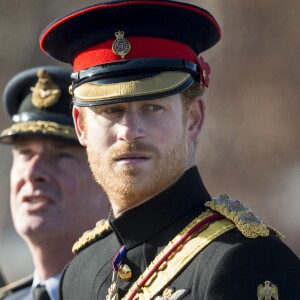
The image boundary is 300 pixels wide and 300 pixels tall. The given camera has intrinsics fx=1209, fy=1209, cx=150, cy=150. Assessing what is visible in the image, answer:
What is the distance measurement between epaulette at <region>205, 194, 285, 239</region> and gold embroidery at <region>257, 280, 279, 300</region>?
7.9 inches

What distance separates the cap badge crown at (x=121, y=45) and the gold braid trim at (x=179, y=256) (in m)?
0.66

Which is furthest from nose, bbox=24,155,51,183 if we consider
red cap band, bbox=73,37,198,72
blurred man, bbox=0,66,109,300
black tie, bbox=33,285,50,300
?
red cap band, bbox=73,37,198,72

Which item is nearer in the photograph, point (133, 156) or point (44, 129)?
point (133, 156)

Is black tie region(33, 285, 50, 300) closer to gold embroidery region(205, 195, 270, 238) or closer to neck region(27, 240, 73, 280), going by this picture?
neck region(27, 240, 73, 280)

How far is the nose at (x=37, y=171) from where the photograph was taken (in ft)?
19.3

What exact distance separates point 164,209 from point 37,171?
167 cm

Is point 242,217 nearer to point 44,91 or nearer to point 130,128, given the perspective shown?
point 130,128

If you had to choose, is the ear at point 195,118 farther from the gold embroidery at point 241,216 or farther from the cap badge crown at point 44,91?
the cap badge crown at point 44,91

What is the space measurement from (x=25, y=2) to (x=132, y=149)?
27.6ft

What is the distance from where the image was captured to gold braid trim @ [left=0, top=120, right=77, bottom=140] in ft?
19.4

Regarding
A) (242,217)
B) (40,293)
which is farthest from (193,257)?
(40,293)

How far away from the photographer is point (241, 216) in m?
4.25

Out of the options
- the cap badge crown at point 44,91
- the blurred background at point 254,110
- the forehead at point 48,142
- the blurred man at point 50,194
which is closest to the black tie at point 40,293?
the blurred man at point 50,194

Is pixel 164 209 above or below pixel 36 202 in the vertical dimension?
below
